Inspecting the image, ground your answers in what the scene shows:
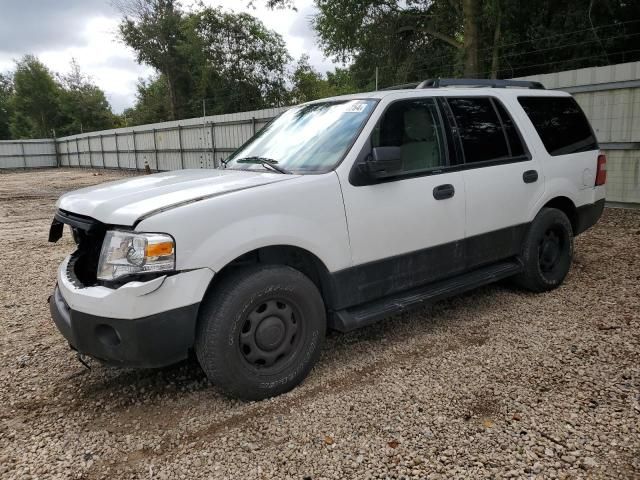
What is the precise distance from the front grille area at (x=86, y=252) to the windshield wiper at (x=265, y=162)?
1213 mm

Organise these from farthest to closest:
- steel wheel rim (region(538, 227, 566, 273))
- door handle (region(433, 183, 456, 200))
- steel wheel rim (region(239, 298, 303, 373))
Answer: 1. steel wheel rim (region(538, 227, 566, 273))
2. door handle (region(433, 183, 456, 200))
3. steel wheel rim (region(239, 298, 303, 373))

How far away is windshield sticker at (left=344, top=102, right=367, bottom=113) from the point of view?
11.6 feet

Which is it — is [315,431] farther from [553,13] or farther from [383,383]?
[553,13]

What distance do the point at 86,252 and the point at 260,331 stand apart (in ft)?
3.75

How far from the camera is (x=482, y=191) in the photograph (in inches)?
154

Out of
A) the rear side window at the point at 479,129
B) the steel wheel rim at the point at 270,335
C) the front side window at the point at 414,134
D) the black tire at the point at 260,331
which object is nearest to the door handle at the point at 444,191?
the front side window at the point at 414,134

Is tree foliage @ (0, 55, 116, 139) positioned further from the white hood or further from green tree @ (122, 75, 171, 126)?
the white hood

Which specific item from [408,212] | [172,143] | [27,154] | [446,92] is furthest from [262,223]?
[27,154]

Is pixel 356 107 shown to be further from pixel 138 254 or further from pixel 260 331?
pixel 138 254

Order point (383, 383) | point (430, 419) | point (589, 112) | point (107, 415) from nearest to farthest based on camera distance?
point (430, 419), point (107, 415), point (383, 383), point (589, 112)

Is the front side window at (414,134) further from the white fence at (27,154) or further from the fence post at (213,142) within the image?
the white fence at (27,154)

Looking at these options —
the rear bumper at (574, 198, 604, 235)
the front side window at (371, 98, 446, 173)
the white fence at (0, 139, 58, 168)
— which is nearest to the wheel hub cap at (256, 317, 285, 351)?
the front side window at (371, 98, 446, 173)

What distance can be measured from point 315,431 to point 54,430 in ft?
5.00

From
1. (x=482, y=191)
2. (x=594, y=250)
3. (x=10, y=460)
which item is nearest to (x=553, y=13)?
(x=594, y=250)
